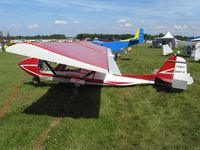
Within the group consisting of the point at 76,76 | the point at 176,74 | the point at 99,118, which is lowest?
the point at 99,118

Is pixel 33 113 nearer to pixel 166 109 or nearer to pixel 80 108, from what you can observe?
pixel 80 108

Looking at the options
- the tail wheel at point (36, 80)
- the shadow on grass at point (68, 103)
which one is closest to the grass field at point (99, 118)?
the shadow on grass at point (68, 103)

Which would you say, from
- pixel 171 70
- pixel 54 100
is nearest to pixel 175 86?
pixel 171 70

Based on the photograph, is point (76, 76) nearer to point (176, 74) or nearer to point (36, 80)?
point (36, 80)

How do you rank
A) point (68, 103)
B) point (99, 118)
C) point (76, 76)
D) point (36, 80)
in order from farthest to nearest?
point (36, 80) → point (76, 76) → point (68, 103) → point (99, 118)

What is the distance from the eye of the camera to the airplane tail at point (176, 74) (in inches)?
312

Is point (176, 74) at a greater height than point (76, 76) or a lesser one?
greater

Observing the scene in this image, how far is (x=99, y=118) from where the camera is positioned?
617 centimetres

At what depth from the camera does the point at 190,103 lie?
727 centimetres

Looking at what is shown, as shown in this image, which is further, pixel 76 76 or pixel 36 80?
pixel 36 80

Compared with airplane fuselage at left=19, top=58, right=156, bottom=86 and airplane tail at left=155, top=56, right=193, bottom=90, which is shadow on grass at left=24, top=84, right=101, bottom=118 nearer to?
airplane fuselage at left=19, top=58, right=156, bottom=86

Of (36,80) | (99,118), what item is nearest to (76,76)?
(36,80)

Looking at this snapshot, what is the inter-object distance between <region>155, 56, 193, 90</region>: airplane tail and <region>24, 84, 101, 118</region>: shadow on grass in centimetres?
260

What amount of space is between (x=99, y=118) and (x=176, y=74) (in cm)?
351
